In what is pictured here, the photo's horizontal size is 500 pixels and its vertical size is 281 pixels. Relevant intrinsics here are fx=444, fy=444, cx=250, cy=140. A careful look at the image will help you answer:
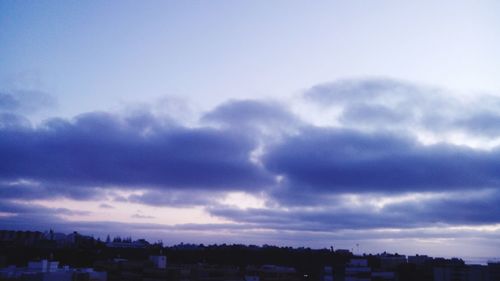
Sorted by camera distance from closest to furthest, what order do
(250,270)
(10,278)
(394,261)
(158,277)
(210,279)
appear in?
(10,278), (158,277), (210,279), (250,270), (394,261)

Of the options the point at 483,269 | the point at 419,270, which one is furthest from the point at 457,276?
the point at 419,270

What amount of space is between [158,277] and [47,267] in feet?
56.6

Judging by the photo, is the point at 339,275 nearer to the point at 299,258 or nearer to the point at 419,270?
the point at 419,270

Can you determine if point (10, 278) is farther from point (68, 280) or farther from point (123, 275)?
point (123, 275)

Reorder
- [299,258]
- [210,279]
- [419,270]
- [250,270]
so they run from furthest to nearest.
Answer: [299,258] → [419,270] → [250,270] → [210,279]

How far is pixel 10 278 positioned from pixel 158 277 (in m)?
19.6

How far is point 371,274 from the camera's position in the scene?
100m

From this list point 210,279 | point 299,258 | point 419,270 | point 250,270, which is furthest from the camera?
point 299,258

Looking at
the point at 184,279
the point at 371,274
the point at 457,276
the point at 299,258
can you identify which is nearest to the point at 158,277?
the point at 184,279

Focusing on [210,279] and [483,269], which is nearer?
[210,279]

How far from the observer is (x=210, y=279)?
234 feet

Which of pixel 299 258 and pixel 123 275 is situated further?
pixel 299 258

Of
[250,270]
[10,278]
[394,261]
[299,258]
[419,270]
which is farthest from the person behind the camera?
[299,258]

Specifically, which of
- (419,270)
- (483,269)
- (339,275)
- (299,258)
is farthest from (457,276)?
(299,258)
